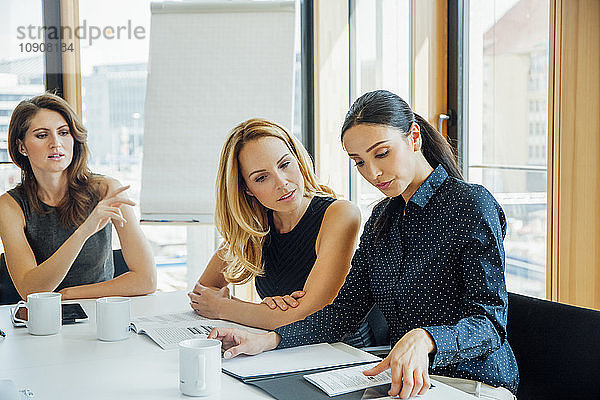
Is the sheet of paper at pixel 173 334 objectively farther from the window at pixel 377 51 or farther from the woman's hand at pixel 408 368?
the window at pixel 377 51

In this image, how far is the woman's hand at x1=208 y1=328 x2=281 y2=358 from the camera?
1422 millimetres

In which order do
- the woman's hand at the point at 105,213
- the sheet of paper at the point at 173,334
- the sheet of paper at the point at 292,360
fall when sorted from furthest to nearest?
1. the woman's hand at the point at 105,213
2. the sheet of paper at the point at 173,334
3. the sheet of paper at the point at 292,360

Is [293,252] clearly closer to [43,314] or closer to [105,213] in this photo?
[105,213]

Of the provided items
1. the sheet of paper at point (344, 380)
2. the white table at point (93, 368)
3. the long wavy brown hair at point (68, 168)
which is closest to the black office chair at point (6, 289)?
the long wavy brown hair at point (68, 168)

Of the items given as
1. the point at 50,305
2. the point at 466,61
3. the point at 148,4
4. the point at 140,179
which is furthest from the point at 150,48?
the point at 50,305

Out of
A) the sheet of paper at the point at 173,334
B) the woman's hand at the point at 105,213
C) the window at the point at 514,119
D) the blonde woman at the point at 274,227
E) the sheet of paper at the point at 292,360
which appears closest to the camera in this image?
the sheet of paper at the point at 292,360

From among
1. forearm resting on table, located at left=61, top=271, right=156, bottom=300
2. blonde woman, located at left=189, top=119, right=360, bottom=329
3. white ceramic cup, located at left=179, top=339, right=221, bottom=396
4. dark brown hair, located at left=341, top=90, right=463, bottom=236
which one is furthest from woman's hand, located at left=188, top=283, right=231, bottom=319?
white ceramic cup, located at left=179, top=339, right=221, bottom=396

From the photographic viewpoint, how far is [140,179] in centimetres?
366

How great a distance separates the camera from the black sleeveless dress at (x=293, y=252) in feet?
6.57

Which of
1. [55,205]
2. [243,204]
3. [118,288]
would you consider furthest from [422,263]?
[55,205]

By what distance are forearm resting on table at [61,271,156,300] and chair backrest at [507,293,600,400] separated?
1.16 meters

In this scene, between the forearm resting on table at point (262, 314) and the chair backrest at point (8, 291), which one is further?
the chair backrest at point (8, 291)

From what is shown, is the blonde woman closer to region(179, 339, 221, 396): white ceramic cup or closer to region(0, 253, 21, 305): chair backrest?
region(179, 339, 221, 396): white ceramic cup

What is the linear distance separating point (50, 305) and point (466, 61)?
2112mm
